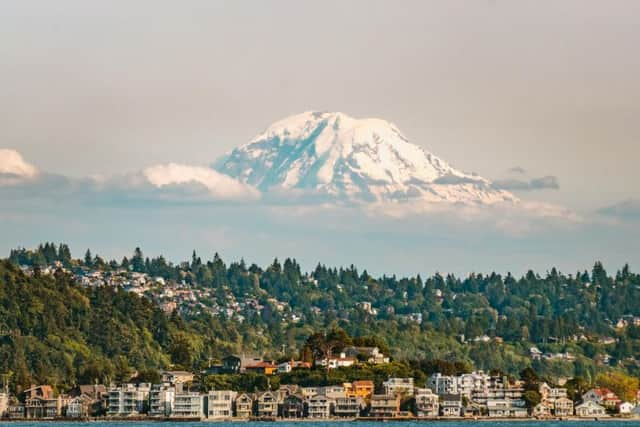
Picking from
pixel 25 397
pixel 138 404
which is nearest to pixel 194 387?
pixel 138 404

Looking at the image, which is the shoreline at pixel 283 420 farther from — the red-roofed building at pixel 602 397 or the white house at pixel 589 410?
the red-roofed building at pixel 602 397

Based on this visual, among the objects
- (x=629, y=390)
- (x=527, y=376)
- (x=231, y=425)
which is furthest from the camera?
(x=629, y=390)

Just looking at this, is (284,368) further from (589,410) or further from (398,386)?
(589,410)

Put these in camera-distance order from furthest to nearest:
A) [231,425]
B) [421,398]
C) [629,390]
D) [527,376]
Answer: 1. [629,390]
2. [527,376]
3. [421,398]
4. [231,425]

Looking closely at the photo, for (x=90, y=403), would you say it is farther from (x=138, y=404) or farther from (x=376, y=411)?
(x=376, y=411)

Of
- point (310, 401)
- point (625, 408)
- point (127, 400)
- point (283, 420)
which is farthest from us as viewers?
point (625, 408)

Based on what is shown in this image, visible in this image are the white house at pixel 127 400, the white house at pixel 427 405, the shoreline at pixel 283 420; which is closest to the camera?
the shoreline at pixel 283 420

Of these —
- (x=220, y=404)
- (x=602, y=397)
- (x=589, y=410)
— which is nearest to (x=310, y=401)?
(x=220, y=404)

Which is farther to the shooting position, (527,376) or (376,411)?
(527,376)

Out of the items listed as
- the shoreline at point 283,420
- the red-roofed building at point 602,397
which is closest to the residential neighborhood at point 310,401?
the red-roofed building at point 602,397

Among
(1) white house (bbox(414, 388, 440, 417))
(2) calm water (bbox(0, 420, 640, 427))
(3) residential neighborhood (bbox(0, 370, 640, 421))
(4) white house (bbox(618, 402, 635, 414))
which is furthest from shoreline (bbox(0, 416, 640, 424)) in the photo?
(4) white house (bbox(618, 402, 635, 414))
